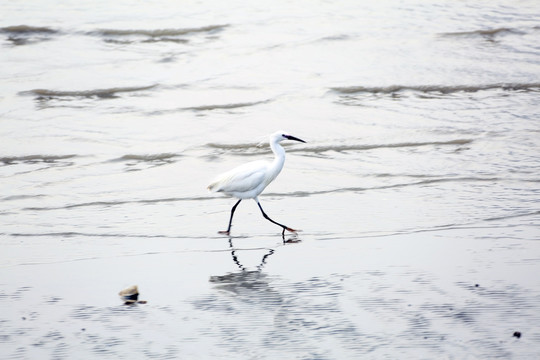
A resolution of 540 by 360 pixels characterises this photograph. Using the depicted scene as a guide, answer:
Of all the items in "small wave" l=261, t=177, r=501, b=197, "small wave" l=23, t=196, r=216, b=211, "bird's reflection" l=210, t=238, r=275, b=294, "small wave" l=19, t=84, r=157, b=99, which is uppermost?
"bird's reflection" l=210, t=238, r=275, b=294

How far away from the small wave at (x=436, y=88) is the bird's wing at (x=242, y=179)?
5098 millimetres

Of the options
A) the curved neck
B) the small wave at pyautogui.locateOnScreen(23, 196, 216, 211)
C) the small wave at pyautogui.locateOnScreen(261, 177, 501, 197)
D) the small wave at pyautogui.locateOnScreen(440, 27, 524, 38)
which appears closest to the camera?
the curved neck

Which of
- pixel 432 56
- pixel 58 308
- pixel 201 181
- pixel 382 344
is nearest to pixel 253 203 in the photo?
pixel 201 181

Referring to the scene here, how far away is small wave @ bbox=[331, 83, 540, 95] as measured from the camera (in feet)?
37.3

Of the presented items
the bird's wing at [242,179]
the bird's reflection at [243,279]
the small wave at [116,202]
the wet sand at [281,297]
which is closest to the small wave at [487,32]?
the small wave at [116,202]

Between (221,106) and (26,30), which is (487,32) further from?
(26,30)

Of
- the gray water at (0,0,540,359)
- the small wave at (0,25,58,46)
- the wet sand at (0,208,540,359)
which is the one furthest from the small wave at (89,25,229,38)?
the wet sand at (0,208,540,359)

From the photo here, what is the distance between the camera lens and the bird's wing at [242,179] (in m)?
6.66

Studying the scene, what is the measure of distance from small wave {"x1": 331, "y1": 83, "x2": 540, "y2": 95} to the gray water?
0.13ft

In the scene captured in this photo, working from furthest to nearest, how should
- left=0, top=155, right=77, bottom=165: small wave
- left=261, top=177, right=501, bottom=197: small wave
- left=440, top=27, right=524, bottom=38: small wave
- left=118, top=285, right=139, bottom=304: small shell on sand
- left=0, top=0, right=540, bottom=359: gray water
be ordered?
left=440, top=27, right=524, bottom=38: small wave < left=0, top=155, right=77, bottom=165: small wave < left=261, top=177, right=501, bottom=197: small wave < left=118, top=285, right=139, bottom=304: small shell on sand < left=0, top=0, right=540, bottom=359: gray water

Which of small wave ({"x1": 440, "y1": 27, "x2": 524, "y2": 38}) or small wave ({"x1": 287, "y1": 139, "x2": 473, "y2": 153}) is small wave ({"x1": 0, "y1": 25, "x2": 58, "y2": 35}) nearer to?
small wave ({"x1": 440, "y1": 27, "x2": 524, "y2": 38})

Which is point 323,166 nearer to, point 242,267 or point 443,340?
point 242,267

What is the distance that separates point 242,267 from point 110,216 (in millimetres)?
2128

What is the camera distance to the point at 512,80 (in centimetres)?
1162
